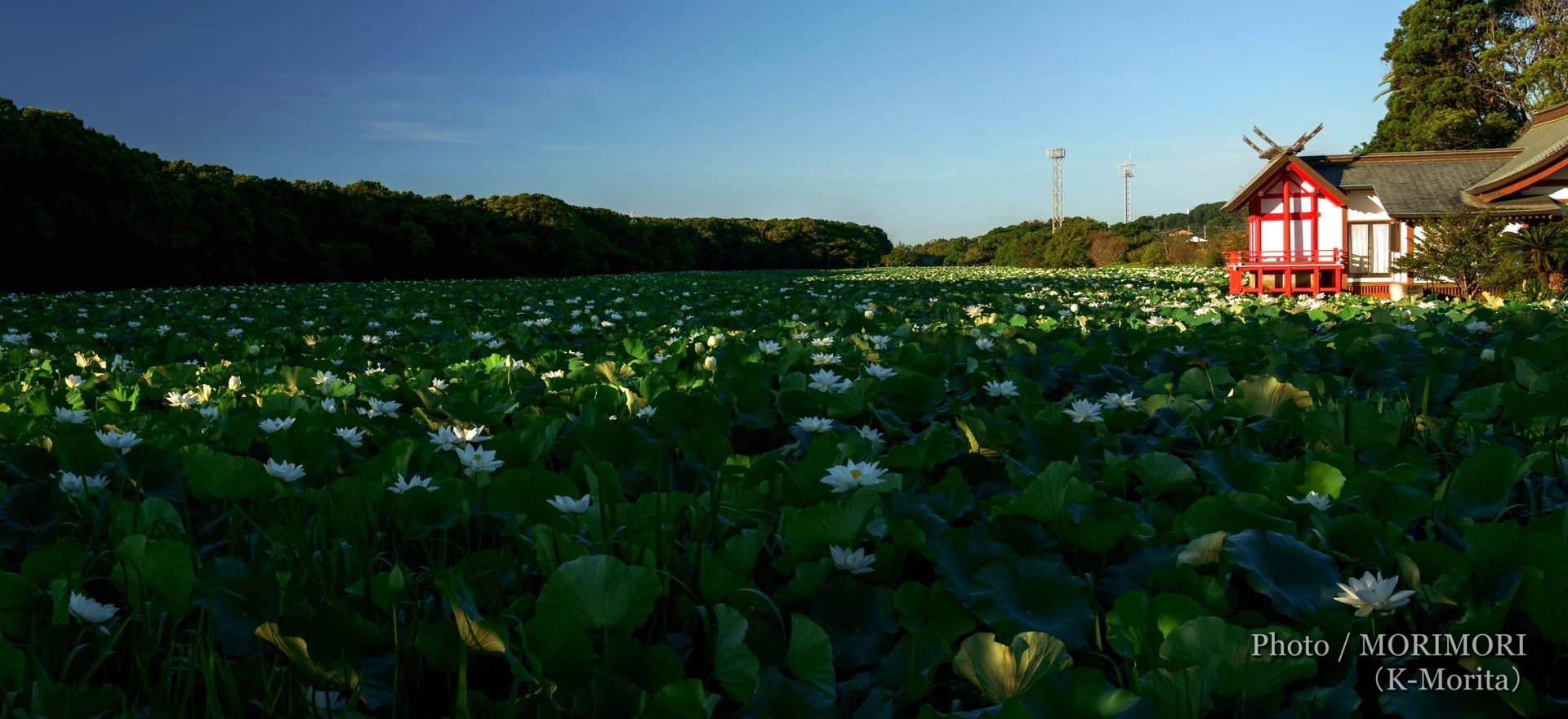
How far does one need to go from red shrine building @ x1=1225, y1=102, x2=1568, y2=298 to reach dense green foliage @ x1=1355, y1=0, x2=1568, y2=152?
11172mm

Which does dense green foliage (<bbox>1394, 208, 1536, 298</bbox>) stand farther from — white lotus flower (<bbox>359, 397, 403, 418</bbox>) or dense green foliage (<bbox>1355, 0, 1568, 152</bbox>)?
dense green foliage (<bbox>1355, 0, 1568, 152</bbox>)

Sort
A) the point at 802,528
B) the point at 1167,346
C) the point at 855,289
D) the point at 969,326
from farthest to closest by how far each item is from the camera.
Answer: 1. the point at 855,289
2. the point at 969,326
3. the point at 1167,346
4. the point at 802,528

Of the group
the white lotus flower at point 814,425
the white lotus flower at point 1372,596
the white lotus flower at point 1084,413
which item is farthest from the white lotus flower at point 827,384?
the white lotus flower at point 1372,596

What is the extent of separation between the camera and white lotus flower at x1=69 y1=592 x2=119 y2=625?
101 cm

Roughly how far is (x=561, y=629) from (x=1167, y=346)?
2999 millimetres

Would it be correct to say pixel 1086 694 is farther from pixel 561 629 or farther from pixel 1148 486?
pixel 1148 486

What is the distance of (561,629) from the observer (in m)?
0.92

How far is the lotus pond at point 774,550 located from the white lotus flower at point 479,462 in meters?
0.01

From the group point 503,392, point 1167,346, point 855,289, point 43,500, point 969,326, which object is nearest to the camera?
point 43,500

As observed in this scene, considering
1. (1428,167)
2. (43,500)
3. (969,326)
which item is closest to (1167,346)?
(969,326)

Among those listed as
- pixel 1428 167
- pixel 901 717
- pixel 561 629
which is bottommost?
pixel 901 717

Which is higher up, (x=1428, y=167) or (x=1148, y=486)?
(x=1428, y=167)

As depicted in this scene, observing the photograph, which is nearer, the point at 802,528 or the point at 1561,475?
the point at 802,528

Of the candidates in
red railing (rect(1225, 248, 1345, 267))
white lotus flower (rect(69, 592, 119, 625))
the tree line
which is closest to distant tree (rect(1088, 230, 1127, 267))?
the tree line
